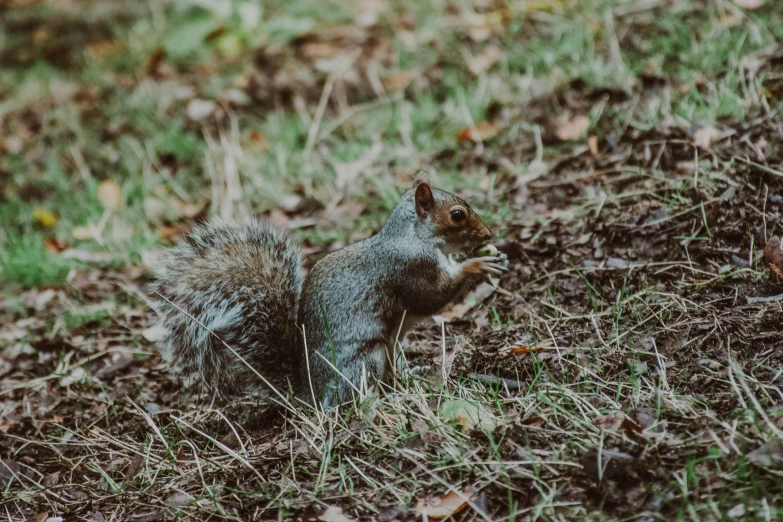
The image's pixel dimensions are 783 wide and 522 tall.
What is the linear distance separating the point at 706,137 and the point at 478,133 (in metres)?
1.33

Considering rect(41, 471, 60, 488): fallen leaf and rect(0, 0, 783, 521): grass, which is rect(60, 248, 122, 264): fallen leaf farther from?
rect(41, 471, 60, 488): fallen leaf

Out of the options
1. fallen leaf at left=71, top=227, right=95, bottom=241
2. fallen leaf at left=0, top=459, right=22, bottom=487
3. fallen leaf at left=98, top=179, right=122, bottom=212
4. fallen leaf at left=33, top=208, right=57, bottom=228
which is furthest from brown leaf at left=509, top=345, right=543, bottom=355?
fallen leaf at left=33, top=208, right=57, bottom=228

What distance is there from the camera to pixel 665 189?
3.18 meters

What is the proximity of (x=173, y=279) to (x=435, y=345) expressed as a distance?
1051mm

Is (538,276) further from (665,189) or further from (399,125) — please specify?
(399,125)

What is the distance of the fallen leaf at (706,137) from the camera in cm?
330

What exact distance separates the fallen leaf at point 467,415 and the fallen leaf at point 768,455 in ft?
2.26

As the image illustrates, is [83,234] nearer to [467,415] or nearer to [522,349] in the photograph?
[522,349]

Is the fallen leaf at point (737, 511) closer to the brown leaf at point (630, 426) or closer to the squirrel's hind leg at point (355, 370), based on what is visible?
the brown leaf at point (630, 426)

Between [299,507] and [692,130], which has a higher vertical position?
[692,130]

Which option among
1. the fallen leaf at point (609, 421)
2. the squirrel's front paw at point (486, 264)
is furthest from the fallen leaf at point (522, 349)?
the fallen leaf at point (609, 421)

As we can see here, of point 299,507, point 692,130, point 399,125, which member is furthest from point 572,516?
point 399,125

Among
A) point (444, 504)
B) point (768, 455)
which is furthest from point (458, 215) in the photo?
point (768, 455)

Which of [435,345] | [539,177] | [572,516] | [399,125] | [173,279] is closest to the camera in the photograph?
[572,516]
